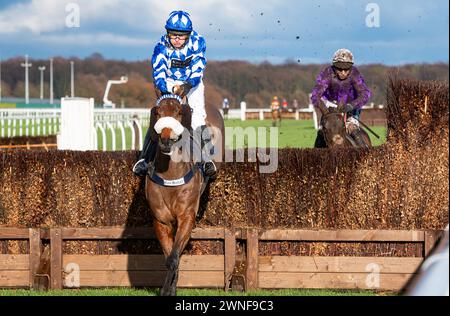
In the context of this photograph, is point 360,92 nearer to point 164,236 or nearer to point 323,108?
point 323,108

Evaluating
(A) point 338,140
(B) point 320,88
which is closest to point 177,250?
(A) point 338,140

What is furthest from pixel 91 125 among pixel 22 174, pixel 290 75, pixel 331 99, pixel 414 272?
pixel 290 75

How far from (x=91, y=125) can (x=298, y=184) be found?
7.38 metres

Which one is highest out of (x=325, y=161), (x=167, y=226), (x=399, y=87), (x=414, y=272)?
(x=399, y=87)

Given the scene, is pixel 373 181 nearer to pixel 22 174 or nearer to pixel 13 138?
pixel 22 174

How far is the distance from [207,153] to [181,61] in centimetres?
92

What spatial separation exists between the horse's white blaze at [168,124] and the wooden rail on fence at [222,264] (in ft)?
5.66

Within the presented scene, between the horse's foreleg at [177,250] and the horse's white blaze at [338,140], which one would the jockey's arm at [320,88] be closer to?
the horse's white blaze at [338,140]

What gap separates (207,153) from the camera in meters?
7.82

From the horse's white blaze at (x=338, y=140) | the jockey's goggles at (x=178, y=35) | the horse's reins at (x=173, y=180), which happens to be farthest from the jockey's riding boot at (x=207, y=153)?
the horse's white blaze at (x=338, y=140)

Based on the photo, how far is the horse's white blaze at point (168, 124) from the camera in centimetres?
660

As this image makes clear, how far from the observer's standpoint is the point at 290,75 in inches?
2406

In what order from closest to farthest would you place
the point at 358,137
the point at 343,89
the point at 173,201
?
1. the point at 173,201
2. the point at 358,137
3. the point at 343,89
